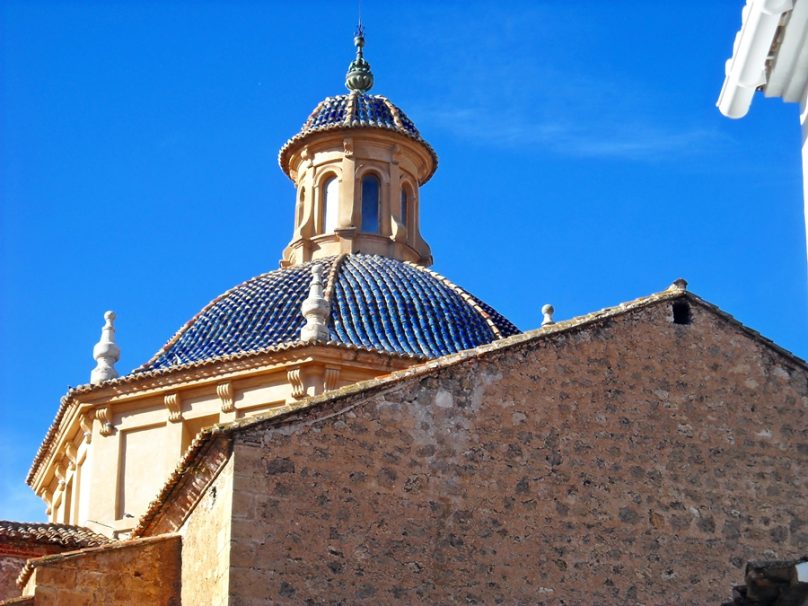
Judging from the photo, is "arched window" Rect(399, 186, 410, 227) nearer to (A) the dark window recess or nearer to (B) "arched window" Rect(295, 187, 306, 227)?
(B) "arched window" Rect(295, 187, 306, 227)

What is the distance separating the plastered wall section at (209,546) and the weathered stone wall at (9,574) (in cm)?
500

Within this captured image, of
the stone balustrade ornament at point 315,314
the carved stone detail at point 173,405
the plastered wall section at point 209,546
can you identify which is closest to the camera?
the plastered wall section at point 209,546

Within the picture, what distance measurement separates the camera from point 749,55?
11.0 meters

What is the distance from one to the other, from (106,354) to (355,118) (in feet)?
17.5

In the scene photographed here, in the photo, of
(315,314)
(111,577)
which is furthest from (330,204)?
(111,577)

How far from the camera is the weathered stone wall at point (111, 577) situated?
1445cm

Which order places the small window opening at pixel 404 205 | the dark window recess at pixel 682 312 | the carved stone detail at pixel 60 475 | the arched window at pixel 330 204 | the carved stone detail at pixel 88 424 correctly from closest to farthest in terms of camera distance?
the dark window recess at pixel 682 312, the carved stone detail at pixel 88 424, the carved stone detail at pixel 60 475, the arched window at pixel 330 204, the small window opening at pixel 404 205

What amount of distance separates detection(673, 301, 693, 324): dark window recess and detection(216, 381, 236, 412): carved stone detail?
8042 millimetres

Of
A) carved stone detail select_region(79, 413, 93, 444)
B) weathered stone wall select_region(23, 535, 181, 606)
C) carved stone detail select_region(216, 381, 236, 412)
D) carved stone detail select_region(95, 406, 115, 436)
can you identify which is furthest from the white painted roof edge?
carved stone detail select_region(79, 413, 93, 444)

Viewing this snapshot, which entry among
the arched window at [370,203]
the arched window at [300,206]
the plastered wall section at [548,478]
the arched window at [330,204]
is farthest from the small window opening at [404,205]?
the plastered wall section at [548,478]

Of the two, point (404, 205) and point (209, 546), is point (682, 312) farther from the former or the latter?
point (404, 205)

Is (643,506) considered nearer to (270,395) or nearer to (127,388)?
(270,395)

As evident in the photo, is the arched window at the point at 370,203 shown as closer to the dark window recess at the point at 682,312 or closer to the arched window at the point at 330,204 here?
the arched window at the point at 330,204

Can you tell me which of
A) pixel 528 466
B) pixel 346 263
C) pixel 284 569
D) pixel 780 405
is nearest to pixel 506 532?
pixel 528 466
